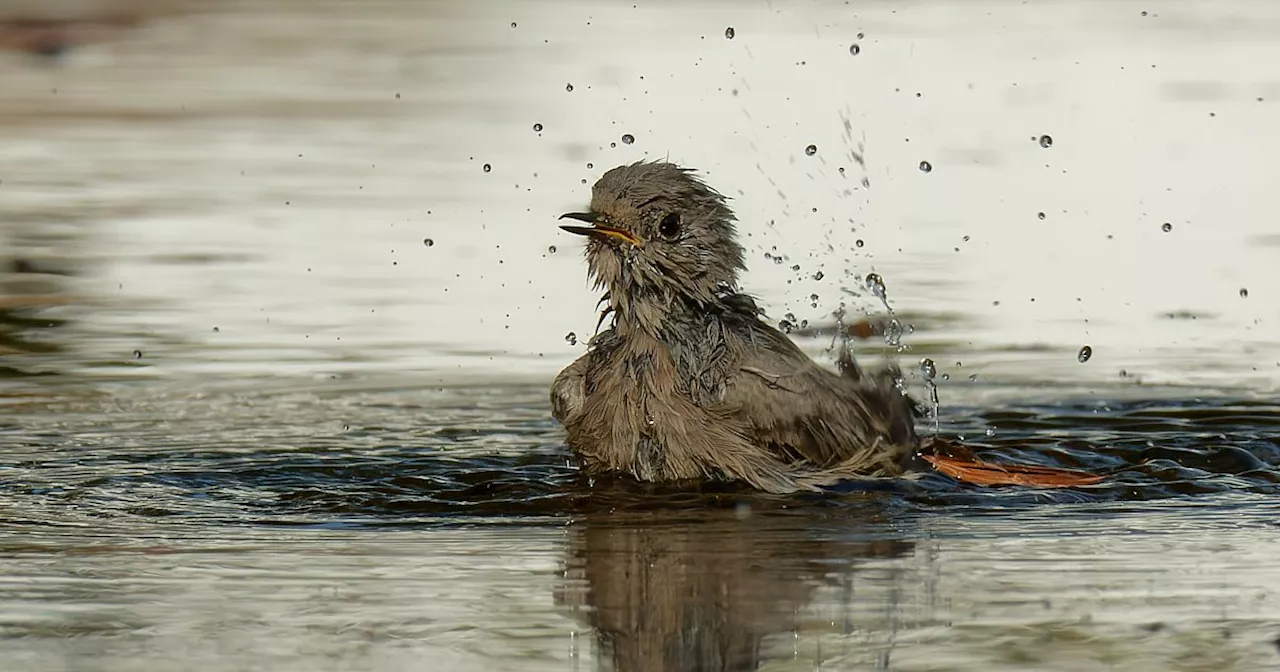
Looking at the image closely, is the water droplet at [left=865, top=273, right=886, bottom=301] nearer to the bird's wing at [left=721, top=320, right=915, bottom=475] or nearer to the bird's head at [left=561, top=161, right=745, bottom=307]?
the bird's wing at [left=721, top=320, right=915, bottom=475]

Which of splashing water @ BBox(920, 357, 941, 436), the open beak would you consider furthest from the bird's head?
splashing water @ BBox(920, 357, 941, 436)

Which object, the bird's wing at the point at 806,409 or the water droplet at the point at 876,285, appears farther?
the water droplet at the point at 876,285

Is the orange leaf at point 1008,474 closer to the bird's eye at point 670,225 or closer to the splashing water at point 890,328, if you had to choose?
the bird's eye at point 670,225

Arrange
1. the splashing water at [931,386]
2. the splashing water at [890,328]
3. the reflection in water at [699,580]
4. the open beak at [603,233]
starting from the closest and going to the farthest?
the reflection in water at [699,580], the open beak at [603,233], the splashing water at [931,386], the splashing water at [890,328]

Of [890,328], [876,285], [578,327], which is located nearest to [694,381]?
[876,285]

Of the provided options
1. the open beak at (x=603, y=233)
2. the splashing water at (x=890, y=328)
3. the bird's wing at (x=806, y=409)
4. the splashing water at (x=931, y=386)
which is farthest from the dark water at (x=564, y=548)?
the open beak at (x=603, y=233)

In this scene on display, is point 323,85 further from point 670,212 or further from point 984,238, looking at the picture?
point 670,212

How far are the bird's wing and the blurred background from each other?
2.09m

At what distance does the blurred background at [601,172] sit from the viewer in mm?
11789

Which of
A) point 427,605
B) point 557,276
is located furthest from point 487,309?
point 427,605

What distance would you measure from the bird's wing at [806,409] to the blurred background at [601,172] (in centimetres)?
209

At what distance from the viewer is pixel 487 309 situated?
12.2m

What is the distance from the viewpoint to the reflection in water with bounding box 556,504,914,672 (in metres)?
5.62

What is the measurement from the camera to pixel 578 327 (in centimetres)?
1191
